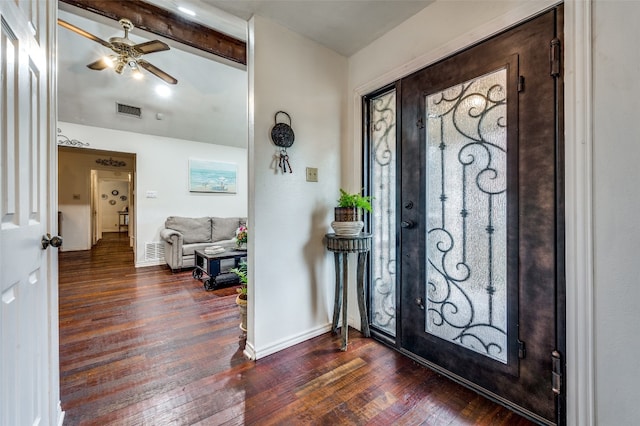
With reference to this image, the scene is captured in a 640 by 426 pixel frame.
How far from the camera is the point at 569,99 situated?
1194 millimetres

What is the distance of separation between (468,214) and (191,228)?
4612 mm

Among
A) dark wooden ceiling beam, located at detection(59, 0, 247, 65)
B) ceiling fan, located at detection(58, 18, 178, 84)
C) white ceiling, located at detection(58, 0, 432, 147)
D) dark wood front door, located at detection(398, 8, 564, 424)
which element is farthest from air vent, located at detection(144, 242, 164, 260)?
dark wood front door, located at detection(398, 8, 564, 424)

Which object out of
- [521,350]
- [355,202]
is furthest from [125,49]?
[521,350]

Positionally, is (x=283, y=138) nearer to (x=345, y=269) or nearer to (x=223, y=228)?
(x=345, y=269)

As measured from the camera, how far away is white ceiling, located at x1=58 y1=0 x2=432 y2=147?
1.82m

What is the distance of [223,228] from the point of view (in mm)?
5195

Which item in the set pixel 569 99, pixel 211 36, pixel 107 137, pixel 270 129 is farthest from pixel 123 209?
pixel 569 99

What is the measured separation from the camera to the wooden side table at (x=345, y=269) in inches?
78.4

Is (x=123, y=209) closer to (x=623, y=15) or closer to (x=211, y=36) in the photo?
(x=211, y=36)

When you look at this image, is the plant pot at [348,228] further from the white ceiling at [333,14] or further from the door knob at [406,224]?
the white ceiling at [333,14]

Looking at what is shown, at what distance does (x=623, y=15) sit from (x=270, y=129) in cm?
180

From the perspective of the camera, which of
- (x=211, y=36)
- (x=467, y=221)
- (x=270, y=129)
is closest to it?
(x=467, y=221)

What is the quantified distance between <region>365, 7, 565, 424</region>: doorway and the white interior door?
1889 mm

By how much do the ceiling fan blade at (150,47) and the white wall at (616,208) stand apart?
122 inches
